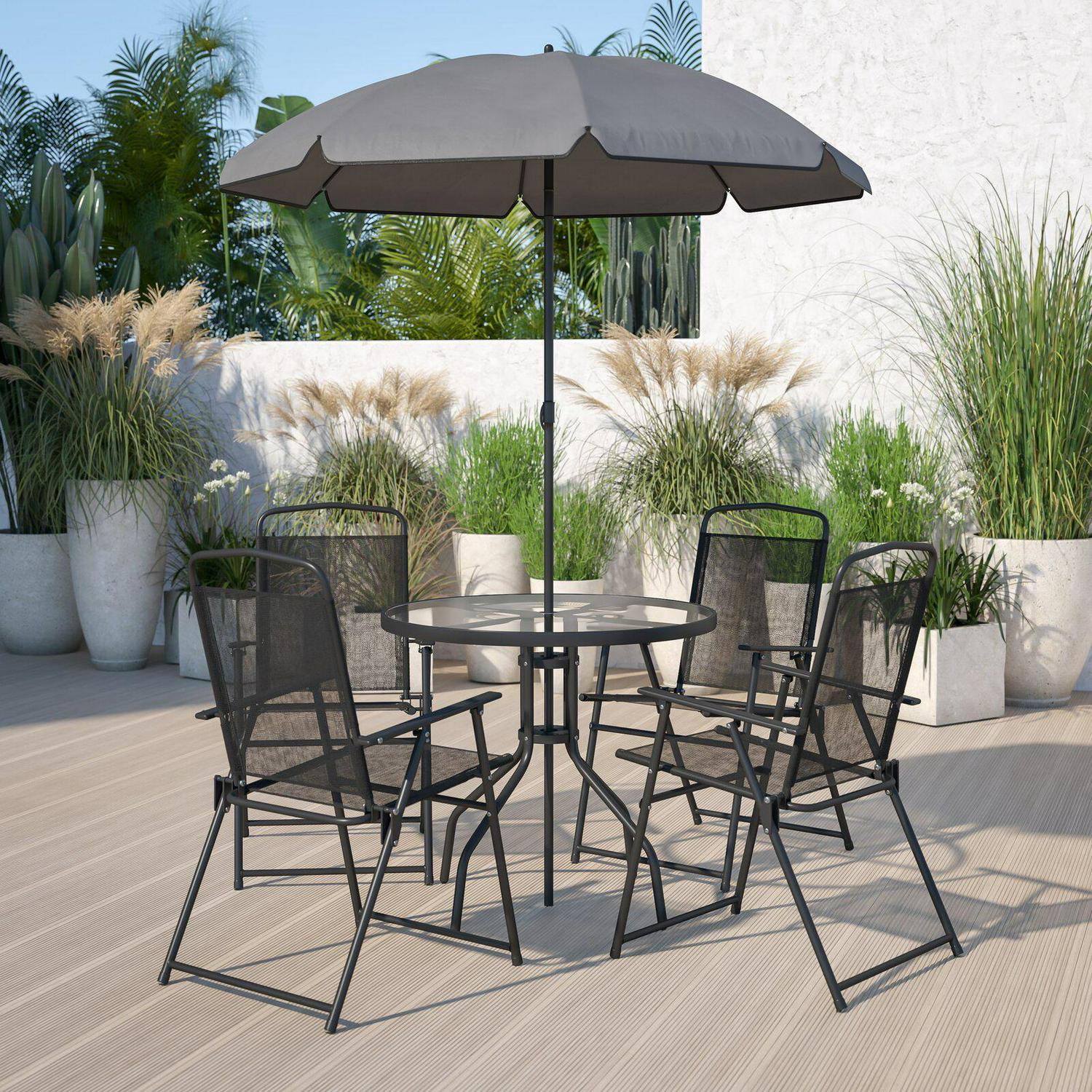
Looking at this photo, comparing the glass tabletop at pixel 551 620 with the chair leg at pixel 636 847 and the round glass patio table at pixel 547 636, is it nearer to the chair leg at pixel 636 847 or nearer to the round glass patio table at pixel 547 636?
the round glass patio table at pixel 547 636

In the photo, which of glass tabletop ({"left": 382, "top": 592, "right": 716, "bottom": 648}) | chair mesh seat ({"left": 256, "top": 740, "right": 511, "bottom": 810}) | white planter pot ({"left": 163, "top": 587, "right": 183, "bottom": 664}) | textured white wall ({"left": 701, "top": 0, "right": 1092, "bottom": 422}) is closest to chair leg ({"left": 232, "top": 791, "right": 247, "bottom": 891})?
chair mesh seat ({"left": 256, "top": 740, "right": 511, "bottom": 810})

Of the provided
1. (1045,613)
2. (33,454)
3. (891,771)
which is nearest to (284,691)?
(891,771)

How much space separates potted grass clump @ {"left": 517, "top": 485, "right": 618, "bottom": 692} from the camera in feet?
20.2

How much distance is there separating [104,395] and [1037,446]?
4.60 meters

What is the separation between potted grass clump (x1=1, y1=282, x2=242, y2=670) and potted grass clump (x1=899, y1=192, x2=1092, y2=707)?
3980mm

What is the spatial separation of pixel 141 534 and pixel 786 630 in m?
4.01

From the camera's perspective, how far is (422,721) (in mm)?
2875

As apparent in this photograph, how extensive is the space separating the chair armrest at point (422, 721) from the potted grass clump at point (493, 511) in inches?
130

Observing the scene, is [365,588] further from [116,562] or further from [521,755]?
[116,562]

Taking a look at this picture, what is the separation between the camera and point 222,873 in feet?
12.2

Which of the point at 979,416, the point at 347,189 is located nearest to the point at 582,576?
the point at 979,416

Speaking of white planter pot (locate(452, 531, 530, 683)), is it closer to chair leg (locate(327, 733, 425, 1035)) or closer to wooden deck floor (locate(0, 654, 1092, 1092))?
wooden deck floor (locate(0, 654, 1092, 1092))

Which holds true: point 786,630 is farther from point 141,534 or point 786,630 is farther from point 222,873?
point 141,534

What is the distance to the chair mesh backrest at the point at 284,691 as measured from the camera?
273 cm
